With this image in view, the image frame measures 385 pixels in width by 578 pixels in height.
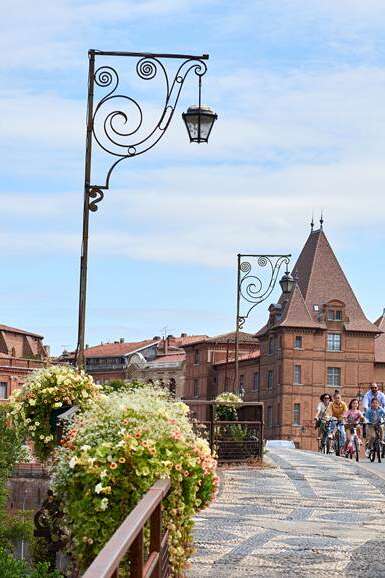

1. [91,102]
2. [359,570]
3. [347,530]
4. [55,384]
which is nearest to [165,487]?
[359,570]

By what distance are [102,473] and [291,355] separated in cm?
9484

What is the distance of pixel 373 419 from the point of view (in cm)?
Result: 2678

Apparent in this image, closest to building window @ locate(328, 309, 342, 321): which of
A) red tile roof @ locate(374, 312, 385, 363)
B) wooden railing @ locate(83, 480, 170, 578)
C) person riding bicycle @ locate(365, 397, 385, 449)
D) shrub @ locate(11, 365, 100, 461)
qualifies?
red tile roof @ locate(374, 312, 385, 363)

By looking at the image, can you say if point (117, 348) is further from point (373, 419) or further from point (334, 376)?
point (373, 419)

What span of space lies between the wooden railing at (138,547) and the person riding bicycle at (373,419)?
795 inches

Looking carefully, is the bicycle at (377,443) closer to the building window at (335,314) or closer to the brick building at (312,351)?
the brick building at (312,351)

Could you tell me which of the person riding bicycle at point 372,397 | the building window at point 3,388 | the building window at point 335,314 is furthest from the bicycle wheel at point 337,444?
the building window at point 3,388

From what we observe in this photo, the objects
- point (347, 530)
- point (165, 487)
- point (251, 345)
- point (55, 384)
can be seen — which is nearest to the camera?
point (165, 487)

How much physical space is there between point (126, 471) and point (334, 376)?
96.0 m

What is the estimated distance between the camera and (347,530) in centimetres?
1188

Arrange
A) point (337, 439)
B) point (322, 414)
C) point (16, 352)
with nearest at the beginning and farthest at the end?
Result: point (337, 439) < point (322, 414) < point (16, 352)

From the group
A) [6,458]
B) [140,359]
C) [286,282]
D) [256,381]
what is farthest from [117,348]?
[6,458]

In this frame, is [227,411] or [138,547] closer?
[138,547]

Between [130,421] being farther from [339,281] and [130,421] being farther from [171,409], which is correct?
[339,281]
